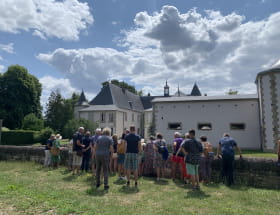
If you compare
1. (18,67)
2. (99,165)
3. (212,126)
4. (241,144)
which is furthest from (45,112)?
(99,165)

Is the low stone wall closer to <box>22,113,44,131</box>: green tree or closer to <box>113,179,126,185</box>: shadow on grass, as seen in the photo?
<box>113,179,126,185</box>: shadow on grass

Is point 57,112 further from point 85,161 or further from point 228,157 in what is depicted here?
point 228,157

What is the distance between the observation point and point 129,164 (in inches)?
232

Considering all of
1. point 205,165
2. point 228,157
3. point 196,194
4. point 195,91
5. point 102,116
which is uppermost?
point 195,91

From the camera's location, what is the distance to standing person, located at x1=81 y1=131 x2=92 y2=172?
7.36m

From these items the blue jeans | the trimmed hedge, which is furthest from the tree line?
the blue jeans

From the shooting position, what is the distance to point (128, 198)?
15.7ft

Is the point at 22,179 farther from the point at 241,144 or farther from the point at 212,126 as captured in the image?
the point at 241,144

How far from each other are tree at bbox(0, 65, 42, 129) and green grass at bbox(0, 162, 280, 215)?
28.2 m

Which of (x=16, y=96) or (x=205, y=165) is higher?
(x=16, y=96)

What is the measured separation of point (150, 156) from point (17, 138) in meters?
21.3

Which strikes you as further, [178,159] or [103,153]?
[178,159]

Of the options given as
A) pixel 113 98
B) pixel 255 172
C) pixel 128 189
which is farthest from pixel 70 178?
pixel 113 98

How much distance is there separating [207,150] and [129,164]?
8.40ft
